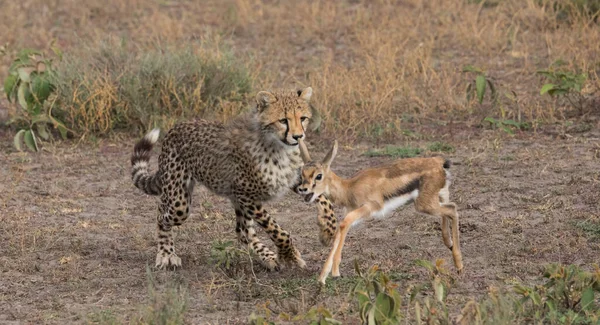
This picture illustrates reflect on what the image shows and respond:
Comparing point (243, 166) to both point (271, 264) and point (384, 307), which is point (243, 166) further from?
point (384, 307)

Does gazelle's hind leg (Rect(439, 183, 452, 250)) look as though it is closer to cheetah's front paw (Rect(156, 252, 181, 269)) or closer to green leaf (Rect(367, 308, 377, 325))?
green leaf (Rect(367, 308, 377, 325))

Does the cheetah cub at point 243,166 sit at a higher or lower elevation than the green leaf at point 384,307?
lower

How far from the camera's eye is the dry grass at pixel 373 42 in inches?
398

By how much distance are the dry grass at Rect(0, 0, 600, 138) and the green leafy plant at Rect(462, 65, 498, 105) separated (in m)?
0.15

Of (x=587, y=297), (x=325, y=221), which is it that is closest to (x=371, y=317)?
(x=587, y=297)

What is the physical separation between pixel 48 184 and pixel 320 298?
12.2 feet

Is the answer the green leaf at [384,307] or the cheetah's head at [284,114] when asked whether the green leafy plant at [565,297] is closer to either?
the green leaf at [384,307]

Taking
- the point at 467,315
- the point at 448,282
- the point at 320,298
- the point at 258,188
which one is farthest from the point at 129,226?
the point at 467,315

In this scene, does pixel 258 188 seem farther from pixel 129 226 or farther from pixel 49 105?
pixel 49 105

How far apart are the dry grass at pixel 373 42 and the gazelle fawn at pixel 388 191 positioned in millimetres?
3329

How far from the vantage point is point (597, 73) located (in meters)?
10.7

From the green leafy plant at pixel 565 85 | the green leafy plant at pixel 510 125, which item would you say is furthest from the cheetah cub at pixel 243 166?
the green leafy plant at pixel 565 85

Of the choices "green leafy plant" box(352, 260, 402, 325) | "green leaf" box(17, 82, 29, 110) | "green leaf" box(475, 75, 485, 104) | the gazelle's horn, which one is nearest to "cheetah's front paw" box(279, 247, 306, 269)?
the gazelle's horn

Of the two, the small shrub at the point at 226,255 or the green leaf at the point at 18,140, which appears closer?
the small shrub at the point at 226,255
